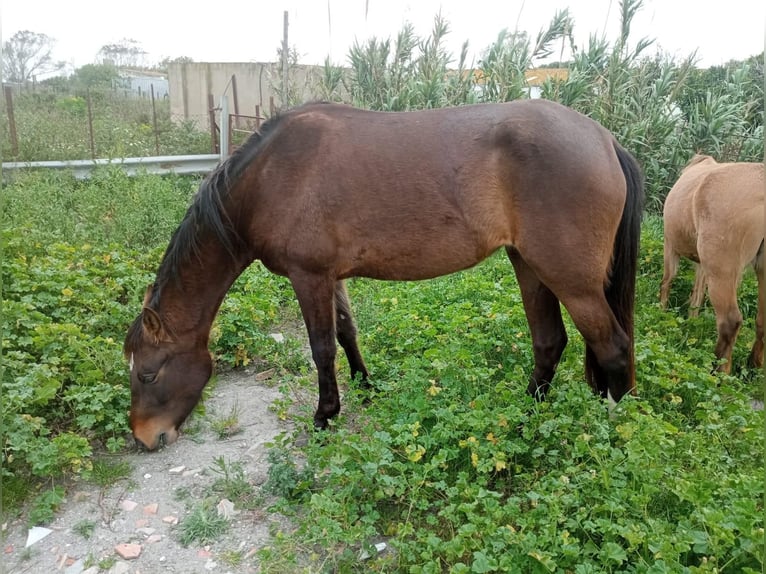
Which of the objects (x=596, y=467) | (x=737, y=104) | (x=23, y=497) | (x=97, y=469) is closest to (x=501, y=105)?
(x=596, y=467)

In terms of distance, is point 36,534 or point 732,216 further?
point 732,216

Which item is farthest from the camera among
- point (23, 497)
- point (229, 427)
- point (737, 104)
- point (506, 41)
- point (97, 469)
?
point (506, 41)

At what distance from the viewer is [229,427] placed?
3521 mm

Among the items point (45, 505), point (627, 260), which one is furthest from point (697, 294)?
point (45, 505)

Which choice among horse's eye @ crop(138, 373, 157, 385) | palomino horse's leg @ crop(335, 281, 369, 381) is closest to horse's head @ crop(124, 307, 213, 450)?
horse's eye @ crop(138, 373, 157, 385)

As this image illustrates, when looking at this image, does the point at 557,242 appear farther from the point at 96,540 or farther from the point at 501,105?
the point at 96,540

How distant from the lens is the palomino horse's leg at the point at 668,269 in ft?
17.4

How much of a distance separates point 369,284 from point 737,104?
5.71m

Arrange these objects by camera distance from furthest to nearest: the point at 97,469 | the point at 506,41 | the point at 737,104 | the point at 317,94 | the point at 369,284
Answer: the point at 317,94, the point at 506,41, the point at 737,104, the point at 369,284, the point at 97,469

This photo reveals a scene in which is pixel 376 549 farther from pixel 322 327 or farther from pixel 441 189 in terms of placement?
pixel 441 189

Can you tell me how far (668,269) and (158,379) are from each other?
15.6 feet

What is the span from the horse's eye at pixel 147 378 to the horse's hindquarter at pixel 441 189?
1.04 m

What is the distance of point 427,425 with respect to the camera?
10.3ft

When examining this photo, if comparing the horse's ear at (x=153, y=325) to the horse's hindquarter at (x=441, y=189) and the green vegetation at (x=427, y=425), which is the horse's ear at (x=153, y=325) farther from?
the horse's hindquarter at (x=441, y=189)
